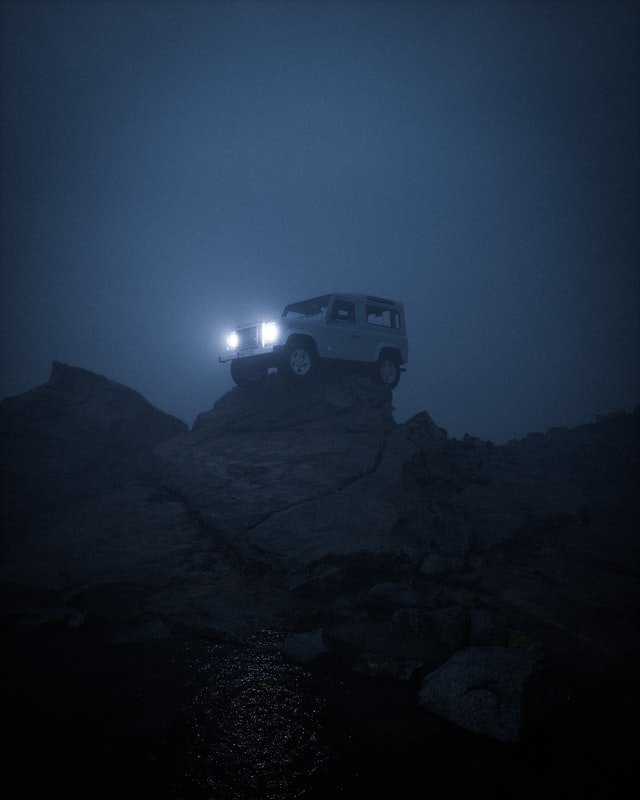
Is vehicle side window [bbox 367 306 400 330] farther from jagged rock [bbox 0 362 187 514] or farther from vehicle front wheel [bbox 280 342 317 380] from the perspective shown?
jagged rock [bbox 0 362 187 514]

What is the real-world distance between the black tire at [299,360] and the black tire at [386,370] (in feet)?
7.53

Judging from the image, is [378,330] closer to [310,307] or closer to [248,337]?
[310,307]

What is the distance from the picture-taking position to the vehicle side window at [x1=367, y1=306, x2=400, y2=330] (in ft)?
39.3

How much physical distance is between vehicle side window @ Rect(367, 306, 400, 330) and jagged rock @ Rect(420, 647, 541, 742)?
964 cm

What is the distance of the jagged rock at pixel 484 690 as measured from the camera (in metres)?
2.74

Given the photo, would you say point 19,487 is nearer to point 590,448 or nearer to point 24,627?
point 24,627

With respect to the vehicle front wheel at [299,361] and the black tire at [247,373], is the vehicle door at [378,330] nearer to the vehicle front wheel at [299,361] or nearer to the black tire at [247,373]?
the vehicle front wheel at [299,361]

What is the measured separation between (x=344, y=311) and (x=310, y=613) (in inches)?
330

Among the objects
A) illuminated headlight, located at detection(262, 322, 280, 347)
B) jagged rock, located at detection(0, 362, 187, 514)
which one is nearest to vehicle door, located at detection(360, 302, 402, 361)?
illuminated headlight, located at detection(262, 322, 280, 347)

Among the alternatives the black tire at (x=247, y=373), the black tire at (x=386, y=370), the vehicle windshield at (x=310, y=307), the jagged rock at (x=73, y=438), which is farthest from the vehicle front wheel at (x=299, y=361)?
the jagged rock at (x=73, y=438)

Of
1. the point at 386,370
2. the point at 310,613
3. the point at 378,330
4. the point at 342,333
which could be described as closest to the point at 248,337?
the point at 342,333

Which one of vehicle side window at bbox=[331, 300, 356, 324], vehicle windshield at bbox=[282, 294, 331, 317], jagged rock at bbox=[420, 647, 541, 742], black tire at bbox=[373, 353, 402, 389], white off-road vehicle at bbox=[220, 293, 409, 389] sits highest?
vehicle windshield at bbox=[282, 294, 331, 317]

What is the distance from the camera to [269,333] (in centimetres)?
983

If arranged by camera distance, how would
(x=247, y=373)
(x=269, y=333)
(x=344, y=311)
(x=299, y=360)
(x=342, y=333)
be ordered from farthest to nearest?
(x=247, y=373) → (x=344, y=311) → (x=342, y=333) → (x=299, y=360) → (x=269, y=333)
